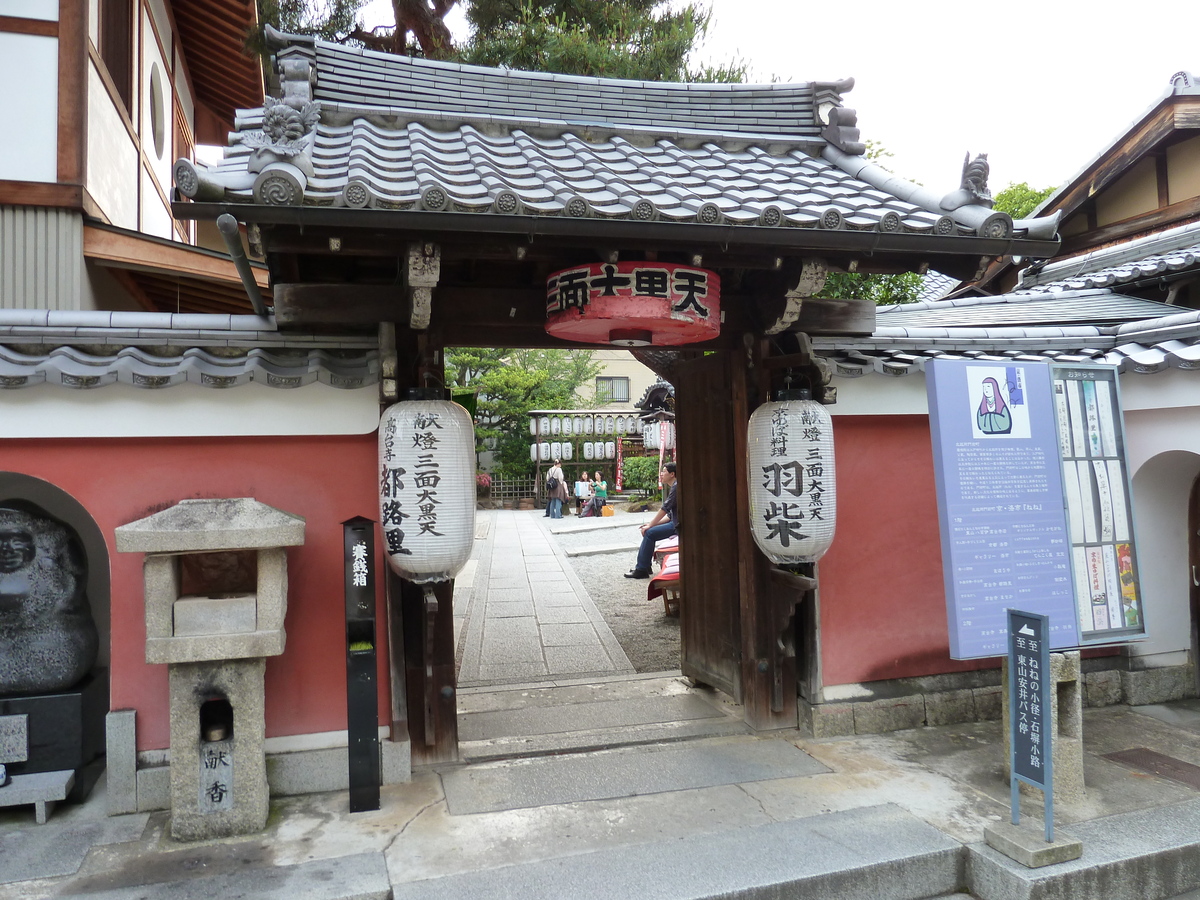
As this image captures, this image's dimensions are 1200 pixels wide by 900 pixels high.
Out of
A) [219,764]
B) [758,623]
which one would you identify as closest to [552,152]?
[758,623]

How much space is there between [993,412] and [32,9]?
8.99m

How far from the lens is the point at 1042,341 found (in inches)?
267

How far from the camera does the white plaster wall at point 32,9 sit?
6.90m

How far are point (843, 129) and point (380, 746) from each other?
610 cm

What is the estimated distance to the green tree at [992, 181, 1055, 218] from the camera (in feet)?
83.2

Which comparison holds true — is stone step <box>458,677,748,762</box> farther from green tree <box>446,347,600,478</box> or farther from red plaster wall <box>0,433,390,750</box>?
green tree <box>446,347,600,478</box>

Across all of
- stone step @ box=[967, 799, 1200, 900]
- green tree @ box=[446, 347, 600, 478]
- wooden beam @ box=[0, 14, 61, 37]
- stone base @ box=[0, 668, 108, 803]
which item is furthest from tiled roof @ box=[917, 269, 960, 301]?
stone base @ box=[0, 668, 108, 803]

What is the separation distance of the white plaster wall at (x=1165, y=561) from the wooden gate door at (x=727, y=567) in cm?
336

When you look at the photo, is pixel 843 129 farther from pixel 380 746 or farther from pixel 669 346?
pixel 380 746

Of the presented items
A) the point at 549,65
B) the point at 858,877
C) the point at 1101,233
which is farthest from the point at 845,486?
the point at 549,65

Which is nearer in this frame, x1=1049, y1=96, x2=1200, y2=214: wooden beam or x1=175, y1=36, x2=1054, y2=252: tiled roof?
x1=175, y1=36, x2=1054, y2=252: tiled roof

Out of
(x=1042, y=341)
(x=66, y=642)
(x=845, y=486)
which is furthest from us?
(x=1042, y=341)

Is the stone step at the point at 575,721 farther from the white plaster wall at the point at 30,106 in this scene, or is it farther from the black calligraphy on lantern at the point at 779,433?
the white plaster wall at the point at 30,106

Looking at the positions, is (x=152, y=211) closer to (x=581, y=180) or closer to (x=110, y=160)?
(x=110, y=160)
